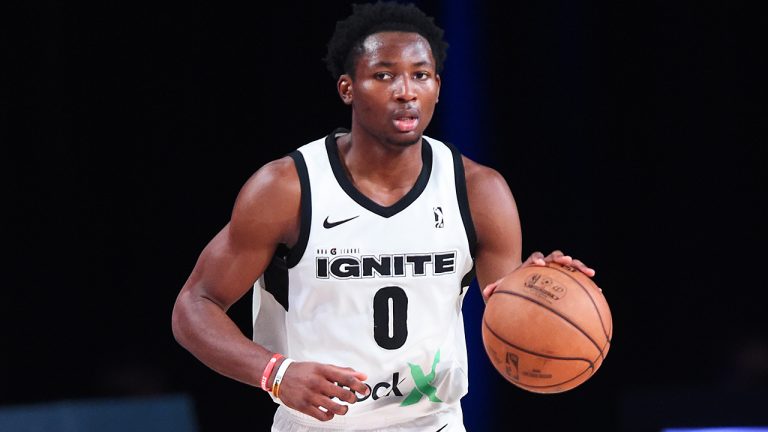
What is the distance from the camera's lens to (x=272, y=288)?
10.2 ft

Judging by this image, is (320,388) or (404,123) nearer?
(320,388)

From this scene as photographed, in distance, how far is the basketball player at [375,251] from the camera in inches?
116

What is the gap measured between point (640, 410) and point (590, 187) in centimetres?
88

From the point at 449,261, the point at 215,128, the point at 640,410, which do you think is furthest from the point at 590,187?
the point at 449,261

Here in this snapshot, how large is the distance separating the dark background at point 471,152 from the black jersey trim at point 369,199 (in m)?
1.53

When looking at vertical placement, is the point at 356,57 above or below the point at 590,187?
above

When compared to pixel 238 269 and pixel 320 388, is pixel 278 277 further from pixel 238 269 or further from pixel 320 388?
pixel 320 388

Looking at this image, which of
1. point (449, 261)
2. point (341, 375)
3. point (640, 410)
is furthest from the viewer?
point (640, 410)

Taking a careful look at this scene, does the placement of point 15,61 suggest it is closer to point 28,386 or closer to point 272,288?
point 28,386

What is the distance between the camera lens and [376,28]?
306 cm

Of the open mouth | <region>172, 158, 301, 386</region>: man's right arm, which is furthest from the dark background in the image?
the open mouth

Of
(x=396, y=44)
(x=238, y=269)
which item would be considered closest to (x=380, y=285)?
(x=238, y=269)

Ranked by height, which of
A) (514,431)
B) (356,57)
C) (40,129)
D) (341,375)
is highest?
(356,57)

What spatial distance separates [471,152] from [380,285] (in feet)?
5.89
